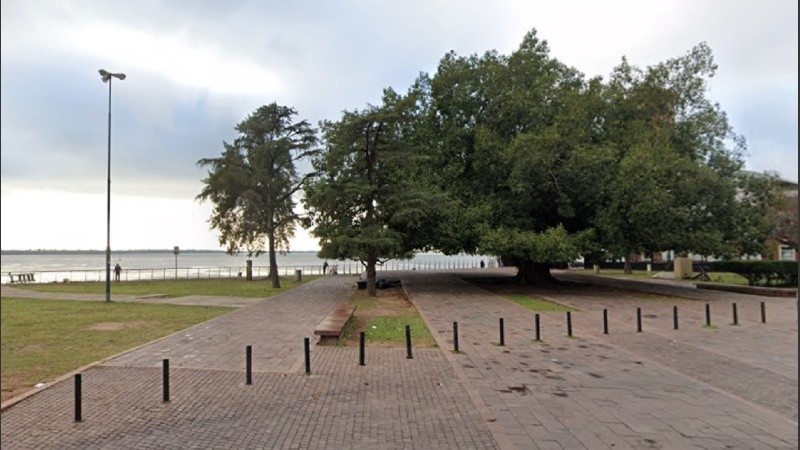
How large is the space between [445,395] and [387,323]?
8.47 m

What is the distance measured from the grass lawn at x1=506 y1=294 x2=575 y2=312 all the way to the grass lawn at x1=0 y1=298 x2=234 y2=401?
12.0m

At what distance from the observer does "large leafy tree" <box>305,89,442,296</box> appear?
24.8 m

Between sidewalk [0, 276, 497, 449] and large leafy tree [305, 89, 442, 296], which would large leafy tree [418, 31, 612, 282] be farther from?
sidewalk [0, 276, 497, 449]

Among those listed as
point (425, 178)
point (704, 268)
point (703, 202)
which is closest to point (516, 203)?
point (425, 178)

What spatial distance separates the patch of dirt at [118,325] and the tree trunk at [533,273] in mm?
22677

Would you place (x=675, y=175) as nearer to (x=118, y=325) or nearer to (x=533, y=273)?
(x=533, y=273)

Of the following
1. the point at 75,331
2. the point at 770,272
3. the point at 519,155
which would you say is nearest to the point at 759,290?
the point at 770,272

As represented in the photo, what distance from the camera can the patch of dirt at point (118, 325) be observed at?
1528cm

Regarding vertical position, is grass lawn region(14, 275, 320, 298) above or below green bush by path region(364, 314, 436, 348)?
above

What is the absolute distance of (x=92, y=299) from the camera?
988 inches

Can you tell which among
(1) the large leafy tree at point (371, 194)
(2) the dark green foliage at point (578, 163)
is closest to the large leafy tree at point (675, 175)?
(2) the dark green foliage at point (578, 163)

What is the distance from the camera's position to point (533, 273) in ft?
109

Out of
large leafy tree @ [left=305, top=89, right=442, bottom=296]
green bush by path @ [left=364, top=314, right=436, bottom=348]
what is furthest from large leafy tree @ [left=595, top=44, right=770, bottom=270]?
green bush by path @ [left=364, top=314, right=436, bottom=348]

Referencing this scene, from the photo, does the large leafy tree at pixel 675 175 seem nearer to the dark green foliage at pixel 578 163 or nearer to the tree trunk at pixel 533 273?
the dark green foliage at pixel 578 163
